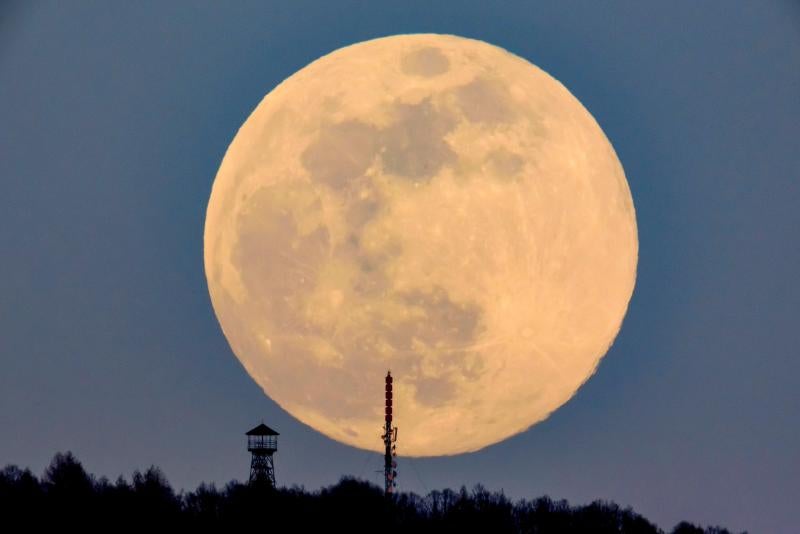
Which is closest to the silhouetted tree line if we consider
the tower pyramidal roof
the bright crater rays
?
the tower pyramidal roof

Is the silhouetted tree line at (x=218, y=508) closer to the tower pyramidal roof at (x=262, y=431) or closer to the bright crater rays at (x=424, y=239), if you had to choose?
the tower pyramidal roof at (x=262, y=431)

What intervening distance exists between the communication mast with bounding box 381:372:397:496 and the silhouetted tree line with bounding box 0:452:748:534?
10.5 m

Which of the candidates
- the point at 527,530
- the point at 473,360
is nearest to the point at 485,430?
the point at 473,360

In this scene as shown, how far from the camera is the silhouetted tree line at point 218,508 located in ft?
461

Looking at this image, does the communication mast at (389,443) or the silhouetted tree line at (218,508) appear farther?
the silhouetted tree line at (218,508)

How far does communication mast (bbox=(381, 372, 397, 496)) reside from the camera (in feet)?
340

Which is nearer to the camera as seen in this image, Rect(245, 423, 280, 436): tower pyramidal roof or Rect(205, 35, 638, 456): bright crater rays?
Rect(205, 35, 638, 456): bright crater rays

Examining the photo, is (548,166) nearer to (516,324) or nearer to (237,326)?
(516,324)

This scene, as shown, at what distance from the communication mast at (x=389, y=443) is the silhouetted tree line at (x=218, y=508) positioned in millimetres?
10506

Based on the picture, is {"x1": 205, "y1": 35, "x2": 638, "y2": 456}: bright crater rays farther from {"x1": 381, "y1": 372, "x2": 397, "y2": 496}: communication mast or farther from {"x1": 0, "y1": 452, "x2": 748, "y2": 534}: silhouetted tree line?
{"x1": 0, "y1": 452, "x2": 748, "y2": 534}: silhouetted tree line

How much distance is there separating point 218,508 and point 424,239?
178ft

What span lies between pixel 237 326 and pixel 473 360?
12.4 meters

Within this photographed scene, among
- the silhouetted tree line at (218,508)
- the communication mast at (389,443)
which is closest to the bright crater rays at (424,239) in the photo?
the communication mast at (389,443)

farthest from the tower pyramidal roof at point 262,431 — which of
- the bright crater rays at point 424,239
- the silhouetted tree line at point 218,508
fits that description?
the bright crater rays at point 424,239
